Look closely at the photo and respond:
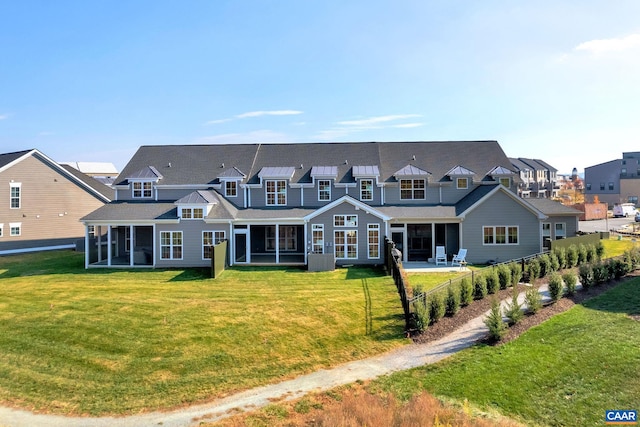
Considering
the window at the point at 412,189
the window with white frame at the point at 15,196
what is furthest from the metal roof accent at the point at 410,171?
the window with white frame at the point at 15,196

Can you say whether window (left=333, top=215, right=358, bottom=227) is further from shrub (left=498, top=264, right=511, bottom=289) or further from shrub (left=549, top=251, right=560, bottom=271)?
shrub (left=549, top=251, right=560, bottom=271)

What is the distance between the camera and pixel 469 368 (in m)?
12.0

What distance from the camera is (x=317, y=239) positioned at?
27.5m

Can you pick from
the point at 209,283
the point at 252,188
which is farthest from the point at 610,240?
the point at 209,283

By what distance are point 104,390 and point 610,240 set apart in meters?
41.2

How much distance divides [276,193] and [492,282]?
16.9 meters

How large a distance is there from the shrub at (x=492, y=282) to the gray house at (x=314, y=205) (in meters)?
8.67

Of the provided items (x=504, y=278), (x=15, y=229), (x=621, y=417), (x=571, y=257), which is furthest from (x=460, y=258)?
(x=15, y=229)

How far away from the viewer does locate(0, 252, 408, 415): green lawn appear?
1184 centimetres

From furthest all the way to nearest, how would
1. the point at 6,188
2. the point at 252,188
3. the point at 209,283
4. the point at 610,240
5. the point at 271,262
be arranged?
1. the point at 610,240
2. the point at 6,188
3. the point at 252,188
4. the point at 271,262
5. the point at 209,283

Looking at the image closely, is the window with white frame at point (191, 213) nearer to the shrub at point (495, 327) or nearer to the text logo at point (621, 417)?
the shrub at point (495, 327)

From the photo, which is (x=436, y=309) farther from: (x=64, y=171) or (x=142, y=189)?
(x=64, y=171)

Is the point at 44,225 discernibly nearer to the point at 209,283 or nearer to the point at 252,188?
the point at 252,188

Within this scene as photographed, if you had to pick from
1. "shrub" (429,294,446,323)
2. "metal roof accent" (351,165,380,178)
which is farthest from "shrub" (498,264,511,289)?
"metal roof accent" (351,165,380,178)
